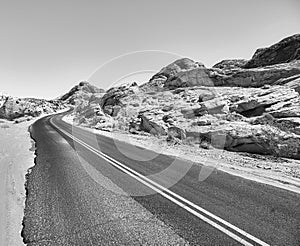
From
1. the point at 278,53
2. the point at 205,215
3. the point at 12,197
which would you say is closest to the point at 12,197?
the point at 12,197

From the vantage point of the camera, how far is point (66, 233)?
13.6ft

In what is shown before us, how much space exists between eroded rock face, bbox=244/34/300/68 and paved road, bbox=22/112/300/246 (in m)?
47.7

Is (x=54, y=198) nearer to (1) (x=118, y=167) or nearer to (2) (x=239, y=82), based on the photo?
(1) (x=118, y=167)

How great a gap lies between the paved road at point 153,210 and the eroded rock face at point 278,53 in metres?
47.7

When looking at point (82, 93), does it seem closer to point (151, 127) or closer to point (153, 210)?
point (151, 127)

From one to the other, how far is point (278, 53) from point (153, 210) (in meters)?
53.4

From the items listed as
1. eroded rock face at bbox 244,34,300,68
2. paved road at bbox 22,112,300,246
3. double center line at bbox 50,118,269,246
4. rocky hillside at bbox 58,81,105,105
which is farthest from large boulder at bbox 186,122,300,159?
rocky hillside at bbox 58,81,105,105

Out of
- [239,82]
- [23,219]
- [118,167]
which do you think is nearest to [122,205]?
[23,219]

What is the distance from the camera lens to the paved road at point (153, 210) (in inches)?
158

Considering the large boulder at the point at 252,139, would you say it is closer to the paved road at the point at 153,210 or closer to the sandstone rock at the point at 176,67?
the paved road at the point at 153,210

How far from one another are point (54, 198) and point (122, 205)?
1.83m

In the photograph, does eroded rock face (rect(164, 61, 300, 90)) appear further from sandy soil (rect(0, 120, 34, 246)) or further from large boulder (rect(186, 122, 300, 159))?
sandy soil (rect(0, 120, 34, 246))

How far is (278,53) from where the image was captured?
48.0 m

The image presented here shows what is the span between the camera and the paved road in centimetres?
400
